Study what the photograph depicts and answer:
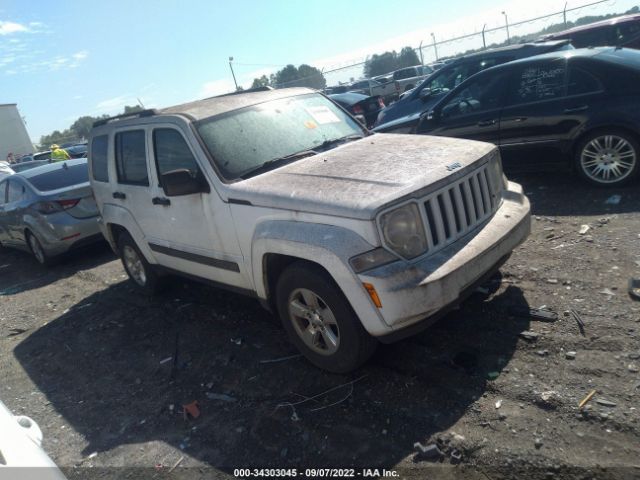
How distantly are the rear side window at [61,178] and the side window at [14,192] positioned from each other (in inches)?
12.8

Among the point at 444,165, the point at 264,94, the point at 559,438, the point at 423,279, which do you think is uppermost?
the point at 264,94

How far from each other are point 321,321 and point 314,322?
67 mm

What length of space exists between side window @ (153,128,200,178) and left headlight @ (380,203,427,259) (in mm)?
1806

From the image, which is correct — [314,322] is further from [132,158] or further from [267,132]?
[132,158]

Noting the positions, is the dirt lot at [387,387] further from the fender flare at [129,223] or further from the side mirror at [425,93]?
the side mirror at [425,93]

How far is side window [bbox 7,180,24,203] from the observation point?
823 centimetres

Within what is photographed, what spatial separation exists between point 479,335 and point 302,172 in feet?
5.90

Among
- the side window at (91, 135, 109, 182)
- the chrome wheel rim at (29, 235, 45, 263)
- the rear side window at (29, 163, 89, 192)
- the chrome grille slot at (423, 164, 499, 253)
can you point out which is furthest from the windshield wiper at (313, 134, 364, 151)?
the chrome wheel rim at (29, 235, 45, 263)

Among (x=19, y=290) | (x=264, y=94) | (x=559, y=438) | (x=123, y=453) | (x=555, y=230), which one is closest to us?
(x=559, y=438)

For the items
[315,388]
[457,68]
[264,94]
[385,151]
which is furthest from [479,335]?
[457,68]

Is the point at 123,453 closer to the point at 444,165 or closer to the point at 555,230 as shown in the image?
the point at 444,165

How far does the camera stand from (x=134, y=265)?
5945 millimetres

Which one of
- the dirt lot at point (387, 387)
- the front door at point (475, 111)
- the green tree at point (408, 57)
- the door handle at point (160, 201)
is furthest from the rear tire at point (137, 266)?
the green tree at point (408, 57)

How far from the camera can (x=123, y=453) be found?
324 cm
